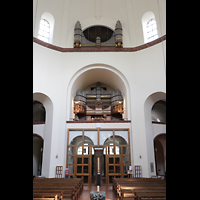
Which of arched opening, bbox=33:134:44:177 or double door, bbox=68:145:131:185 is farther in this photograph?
arched opening, bbox=33:134:44:177

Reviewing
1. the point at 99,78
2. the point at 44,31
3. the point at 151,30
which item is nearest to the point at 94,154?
the point at 99,78

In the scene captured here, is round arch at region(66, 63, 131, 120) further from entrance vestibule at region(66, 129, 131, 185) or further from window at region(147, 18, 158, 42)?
window at region(147, 18, 158, 42)

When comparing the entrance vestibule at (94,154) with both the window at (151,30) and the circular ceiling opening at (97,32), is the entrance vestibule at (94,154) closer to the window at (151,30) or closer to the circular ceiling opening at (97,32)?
the window at (151,30)

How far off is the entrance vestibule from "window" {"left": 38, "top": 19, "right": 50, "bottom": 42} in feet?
26.0

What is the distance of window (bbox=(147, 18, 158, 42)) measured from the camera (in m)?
15.5

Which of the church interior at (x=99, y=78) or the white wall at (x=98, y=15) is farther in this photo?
the white wall at (x=98, y=15)

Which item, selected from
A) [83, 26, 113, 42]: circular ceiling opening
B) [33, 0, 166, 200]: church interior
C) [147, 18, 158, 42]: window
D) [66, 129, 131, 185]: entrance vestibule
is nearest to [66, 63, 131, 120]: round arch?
[33, 0, 166, 200]: church interior

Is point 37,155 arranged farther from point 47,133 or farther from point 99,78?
point 99,78

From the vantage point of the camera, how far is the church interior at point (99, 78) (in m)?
13.7

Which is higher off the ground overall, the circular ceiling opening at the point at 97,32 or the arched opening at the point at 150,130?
the circular ceiling opening at the point at 97,32

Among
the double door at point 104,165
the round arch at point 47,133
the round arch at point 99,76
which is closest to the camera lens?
the round arch at point 47,133

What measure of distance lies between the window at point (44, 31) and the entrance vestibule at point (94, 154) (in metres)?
7.92

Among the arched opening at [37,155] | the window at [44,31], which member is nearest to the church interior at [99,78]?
the window at [44,31]
